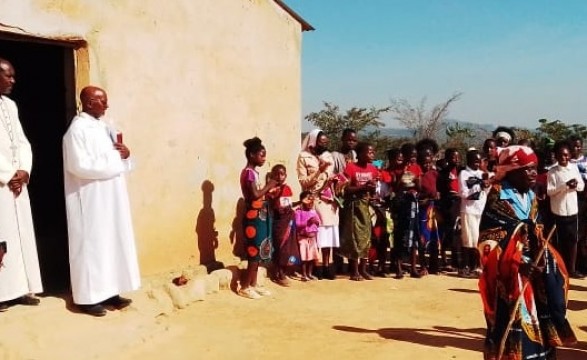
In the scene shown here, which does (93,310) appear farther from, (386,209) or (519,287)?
(386,209)

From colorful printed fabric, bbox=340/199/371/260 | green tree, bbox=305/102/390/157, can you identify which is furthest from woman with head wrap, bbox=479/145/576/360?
green tree, bbox=305/102/390/157

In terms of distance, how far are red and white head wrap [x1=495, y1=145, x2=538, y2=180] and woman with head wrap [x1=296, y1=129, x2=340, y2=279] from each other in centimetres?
364

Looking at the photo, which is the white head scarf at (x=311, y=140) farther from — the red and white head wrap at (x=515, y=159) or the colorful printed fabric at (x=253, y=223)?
the red and white head wrap at (x=515, y=159)

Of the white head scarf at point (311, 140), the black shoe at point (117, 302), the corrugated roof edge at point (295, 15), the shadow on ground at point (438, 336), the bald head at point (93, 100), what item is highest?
the corrugated roof edge at point (295, 15)

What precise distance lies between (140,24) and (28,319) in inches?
113

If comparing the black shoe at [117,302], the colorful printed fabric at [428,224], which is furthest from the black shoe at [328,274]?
the black shoe at [117,302]

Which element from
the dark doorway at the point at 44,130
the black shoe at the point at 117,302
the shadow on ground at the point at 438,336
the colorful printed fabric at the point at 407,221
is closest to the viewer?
the shadow on ground at the point at 438,336

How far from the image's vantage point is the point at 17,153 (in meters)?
4.67

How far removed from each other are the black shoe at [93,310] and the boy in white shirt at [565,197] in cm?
548

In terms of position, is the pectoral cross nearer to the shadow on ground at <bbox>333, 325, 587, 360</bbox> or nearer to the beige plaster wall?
the beige plaster wall

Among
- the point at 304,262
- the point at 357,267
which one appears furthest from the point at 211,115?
the point at 357,267

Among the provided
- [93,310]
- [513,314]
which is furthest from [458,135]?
[513,314]

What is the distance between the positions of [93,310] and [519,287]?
325 centimetres

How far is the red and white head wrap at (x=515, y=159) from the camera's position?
154 inches
